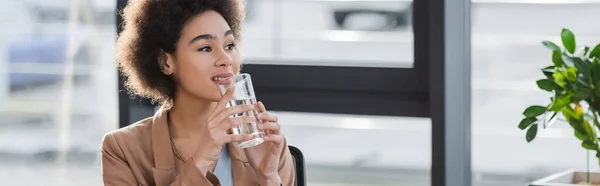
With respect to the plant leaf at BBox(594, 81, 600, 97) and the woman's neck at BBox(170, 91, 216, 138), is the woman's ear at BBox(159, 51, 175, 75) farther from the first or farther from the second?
the plant leaf at BBox(594, 81, 600, 97)

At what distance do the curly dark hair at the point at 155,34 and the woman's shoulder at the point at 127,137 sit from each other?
85mm

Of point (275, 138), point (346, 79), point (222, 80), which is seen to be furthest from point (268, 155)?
point (346, 79)

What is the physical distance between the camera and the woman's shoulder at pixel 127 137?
6.83 ft

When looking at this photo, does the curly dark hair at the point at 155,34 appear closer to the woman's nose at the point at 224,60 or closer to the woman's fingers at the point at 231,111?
the woman's nose at the point at 224,60

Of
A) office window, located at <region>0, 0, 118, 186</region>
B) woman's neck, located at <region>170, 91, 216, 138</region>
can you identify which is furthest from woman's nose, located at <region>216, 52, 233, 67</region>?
office window, located at <region>0, 0, 118, 186</region>

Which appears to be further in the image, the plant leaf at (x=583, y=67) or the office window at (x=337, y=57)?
the office window at (x=337, y=57)

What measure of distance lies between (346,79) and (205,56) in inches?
41.0

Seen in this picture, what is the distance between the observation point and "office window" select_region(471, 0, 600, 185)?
283 centimetres

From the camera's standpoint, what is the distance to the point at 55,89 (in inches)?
138

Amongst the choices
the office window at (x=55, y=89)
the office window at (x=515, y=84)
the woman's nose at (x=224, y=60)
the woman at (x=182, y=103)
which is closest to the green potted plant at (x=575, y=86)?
the office window at (x=515, y=84)

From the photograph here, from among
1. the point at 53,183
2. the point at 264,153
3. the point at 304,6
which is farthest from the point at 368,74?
the point at 53,183

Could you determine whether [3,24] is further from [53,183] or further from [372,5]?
[372,5]

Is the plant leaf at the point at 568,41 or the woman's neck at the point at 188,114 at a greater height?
the plant leaf at the point at 568,41

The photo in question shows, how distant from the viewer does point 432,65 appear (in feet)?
9.41
